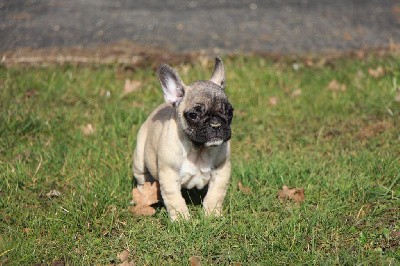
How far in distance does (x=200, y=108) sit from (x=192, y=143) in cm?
29

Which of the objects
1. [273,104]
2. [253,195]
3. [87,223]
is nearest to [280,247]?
[253,195]

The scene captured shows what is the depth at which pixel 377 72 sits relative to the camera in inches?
280

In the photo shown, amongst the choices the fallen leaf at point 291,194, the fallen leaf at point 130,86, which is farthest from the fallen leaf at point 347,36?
the fallen leaf at point 291,194

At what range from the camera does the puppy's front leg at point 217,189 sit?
14.3 feet

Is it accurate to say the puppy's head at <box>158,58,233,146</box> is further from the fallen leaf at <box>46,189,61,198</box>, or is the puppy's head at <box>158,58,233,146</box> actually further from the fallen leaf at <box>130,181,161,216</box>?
the fallen leaf at <box>46,189,61,198</box>

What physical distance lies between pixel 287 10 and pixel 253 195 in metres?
6.34

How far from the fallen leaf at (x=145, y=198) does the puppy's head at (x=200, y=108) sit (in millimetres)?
626

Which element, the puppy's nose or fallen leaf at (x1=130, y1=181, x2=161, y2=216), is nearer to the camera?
the puppy's nose

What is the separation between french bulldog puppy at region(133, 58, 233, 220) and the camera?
13.4 feet

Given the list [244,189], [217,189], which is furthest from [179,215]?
[244,189]

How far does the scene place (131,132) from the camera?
18.9ft

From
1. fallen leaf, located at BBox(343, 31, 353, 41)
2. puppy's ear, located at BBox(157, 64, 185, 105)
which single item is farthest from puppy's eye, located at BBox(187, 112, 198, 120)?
fallen leaf, located at BBox(343, 31, 353, 41)

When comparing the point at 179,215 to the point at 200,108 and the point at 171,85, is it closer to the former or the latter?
the point at 200,108

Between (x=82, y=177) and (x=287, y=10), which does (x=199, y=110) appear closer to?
(x=82, y=177)
